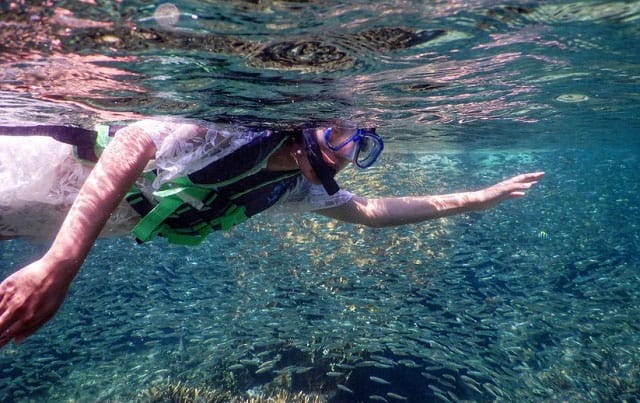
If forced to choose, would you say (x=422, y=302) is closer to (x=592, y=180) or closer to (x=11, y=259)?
(x=11, y=259)

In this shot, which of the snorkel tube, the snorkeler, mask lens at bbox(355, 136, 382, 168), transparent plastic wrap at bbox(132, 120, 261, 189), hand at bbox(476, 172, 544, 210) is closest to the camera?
the snorkeler

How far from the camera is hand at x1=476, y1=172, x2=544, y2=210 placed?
4.84 metres

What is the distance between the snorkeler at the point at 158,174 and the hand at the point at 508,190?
150 centimetres

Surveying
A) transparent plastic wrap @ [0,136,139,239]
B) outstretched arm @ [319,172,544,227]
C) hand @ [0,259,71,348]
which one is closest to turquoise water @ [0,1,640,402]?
transparent plastic wrap @ [0,136,139,239]

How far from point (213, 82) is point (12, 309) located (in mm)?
4670

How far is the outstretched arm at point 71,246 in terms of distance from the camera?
2.26 meters

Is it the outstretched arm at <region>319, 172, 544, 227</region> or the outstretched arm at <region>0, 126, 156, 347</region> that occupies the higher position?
the outstretched arm at <region>0, 126, 156, 347</region>

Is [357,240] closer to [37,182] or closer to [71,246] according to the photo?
[37,182]

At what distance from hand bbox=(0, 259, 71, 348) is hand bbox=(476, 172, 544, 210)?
14.0 ft

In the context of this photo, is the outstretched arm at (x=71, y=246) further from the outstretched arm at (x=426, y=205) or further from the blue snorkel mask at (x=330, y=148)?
the outstretched arm at (x=426, y=205)

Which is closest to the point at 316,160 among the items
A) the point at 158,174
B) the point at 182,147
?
the point at 182,147

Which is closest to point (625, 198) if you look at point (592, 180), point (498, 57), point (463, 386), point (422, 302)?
point (592, 180)

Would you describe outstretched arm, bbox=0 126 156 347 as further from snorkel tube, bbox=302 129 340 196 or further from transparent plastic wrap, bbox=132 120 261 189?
snorkel tube, bbox=302 129 340 196

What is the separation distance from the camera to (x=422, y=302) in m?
12.2
